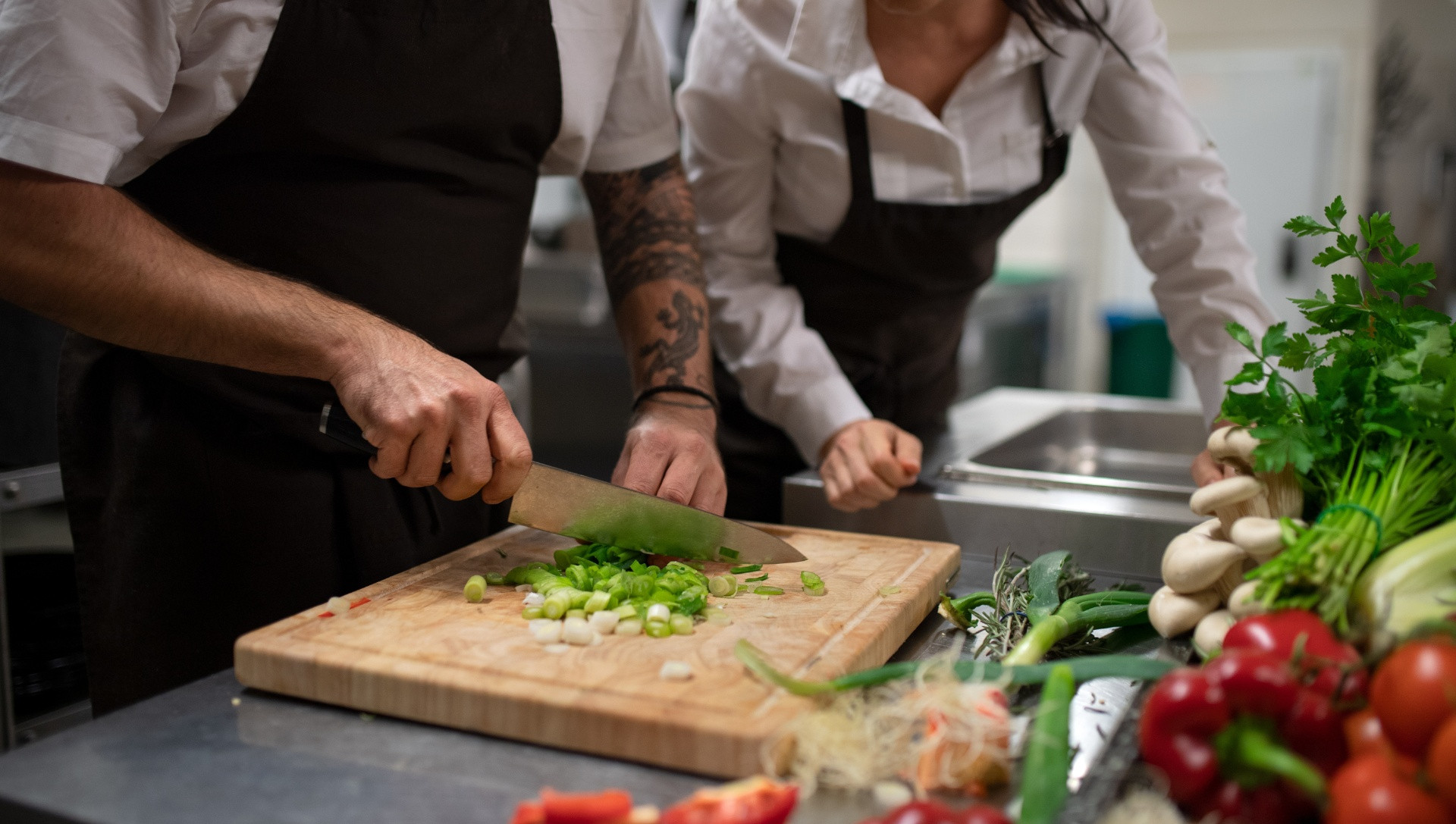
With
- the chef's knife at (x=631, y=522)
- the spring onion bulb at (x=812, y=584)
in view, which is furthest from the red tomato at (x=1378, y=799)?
the chef's knife at (x=631, y=522)

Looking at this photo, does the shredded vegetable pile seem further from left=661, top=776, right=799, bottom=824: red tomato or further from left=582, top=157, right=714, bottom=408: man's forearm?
left=582, top=157, right=714, bottom=408: man's forearm

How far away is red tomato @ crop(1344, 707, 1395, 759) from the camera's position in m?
0.69

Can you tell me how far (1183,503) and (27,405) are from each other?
5.93 feet

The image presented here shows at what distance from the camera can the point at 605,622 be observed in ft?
3.32

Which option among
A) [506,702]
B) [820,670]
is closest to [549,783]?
[506,702]

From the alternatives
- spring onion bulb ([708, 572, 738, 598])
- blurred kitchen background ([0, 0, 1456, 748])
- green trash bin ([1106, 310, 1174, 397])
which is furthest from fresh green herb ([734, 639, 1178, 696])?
green trash bin ([1106, 310, 1174, 397])

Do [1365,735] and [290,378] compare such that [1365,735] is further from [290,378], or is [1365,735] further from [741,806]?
[290,378]

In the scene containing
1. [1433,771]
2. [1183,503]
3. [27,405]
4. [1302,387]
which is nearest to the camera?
[1433,771]

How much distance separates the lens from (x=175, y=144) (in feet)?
3.83

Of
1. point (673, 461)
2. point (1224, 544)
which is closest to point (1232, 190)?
point (673, 461)

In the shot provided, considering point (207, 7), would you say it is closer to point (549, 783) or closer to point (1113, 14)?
point (549, 783)

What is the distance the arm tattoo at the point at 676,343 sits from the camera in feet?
5.07

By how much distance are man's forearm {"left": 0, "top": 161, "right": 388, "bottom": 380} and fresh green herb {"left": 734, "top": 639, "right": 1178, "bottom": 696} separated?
55 cm

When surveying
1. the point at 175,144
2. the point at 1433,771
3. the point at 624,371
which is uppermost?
the point at 175,144
